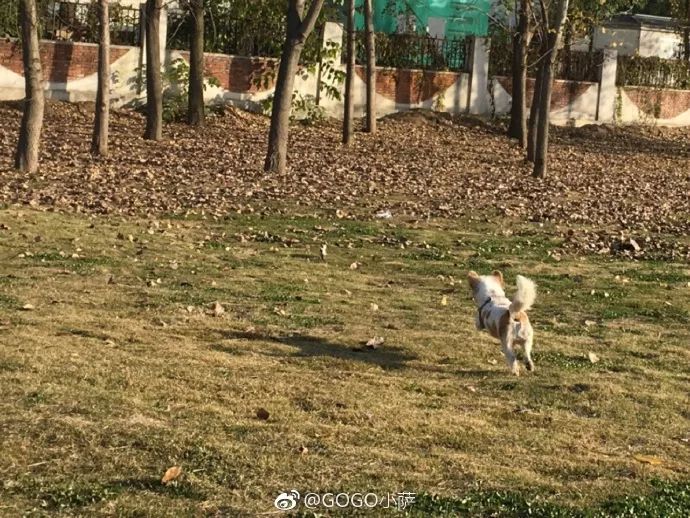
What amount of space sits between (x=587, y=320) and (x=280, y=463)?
5.38 meters

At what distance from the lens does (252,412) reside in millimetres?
7078

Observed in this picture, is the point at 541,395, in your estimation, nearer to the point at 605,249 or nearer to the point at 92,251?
the point at 92,251

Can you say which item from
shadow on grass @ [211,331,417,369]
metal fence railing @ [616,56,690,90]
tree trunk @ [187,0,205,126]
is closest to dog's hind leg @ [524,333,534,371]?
shadow on grass @ [211,331,417,369]

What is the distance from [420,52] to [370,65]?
22.9 ft

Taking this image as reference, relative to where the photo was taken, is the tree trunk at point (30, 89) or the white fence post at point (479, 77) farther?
the white fence post at point (479, 77)

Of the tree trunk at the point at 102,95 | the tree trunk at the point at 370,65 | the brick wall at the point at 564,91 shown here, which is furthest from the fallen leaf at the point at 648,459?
the brick wall at the point at 564,91

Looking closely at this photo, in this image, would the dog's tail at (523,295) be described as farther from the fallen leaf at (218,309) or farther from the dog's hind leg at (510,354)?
the fallen leaf at (218,309)

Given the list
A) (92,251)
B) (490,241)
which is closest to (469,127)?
(490,241)

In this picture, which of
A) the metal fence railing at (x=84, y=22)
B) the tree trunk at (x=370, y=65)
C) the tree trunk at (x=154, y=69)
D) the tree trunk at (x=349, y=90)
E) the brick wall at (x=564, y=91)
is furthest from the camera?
the brick wall at (x=564, y=91)

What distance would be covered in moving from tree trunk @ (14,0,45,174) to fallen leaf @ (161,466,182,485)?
42.6ft

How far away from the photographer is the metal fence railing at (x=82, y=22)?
30.5 m

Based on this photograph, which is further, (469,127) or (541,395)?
(469,127)

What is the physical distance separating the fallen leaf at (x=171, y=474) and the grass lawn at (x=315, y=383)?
0.12 feet

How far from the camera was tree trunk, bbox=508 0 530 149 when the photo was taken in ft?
97.0
